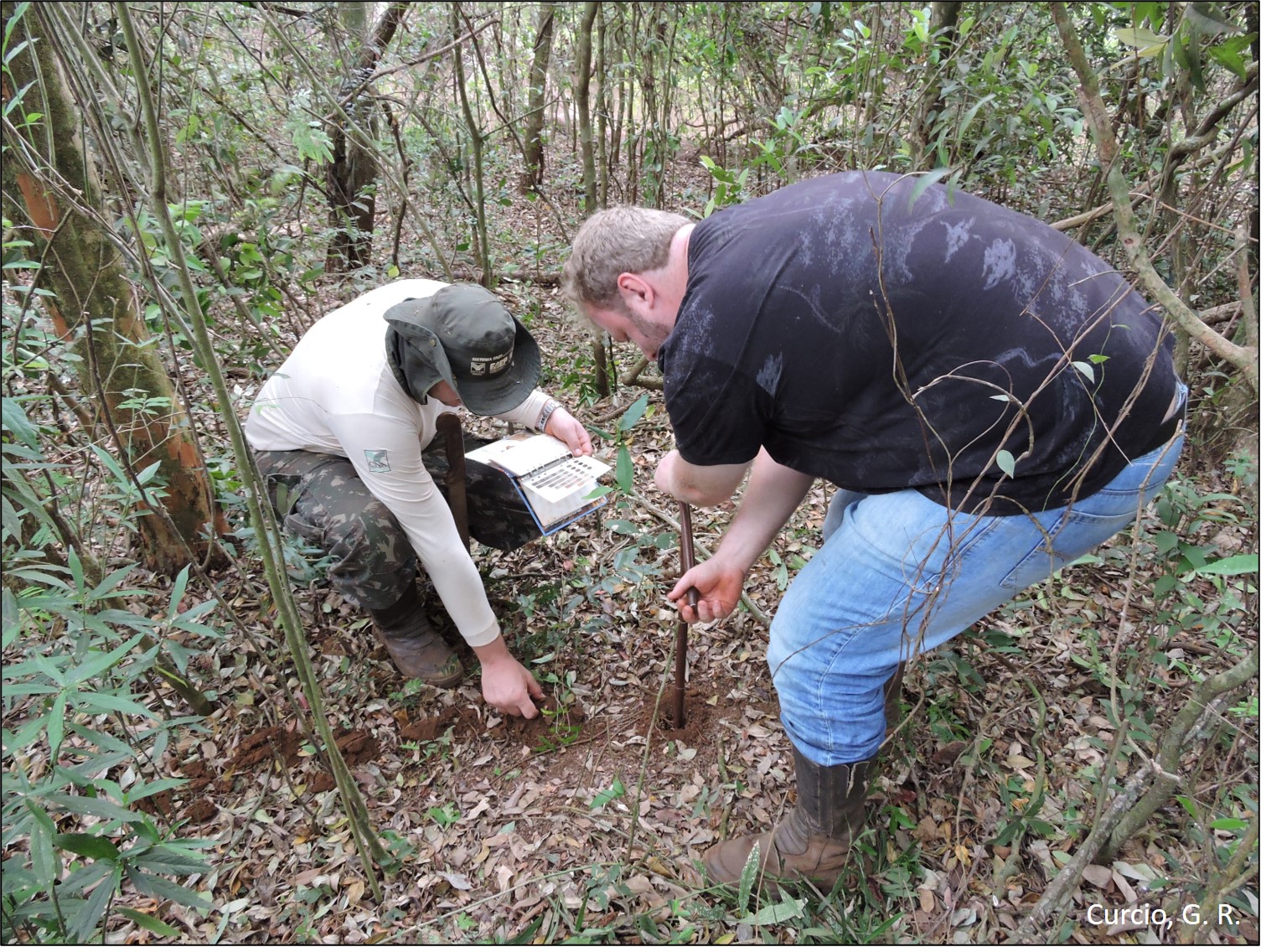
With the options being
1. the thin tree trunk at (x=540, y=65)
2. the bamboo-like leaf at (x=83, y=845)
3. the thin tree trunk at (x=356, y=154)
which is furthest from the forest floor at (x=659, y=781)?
the thin tree trunk at (x=540, y=65)

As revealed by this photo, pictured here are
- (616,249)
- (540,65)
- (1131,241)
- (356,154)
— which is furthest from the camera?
(540,65)

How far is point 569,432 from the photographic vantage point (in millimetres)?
2779

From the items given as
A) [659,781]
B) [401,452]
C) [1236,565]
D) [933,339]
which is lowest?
[659,781]

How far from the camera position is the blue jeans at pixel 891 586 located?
58.3 inches

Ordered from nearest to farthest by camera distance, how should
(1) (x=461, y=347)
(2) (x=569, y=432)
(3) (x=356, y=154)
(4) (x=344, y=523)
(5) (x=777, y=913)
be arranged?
1. (5) (x=777, y=913)
2. (1) (x=461, y=347)
3. (4) (x=344, y=523)
4. (2) (x=569, y=432)
5. (3) (x=356, y=154)

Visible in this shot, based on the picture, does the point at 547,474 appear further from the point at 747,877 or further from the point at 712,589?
the point at 747,877

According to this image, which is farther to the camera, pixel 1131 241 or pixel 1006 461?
pixel 1006 461

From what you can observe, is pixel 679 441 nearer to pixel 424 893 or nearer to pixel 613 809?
pixel 613 809

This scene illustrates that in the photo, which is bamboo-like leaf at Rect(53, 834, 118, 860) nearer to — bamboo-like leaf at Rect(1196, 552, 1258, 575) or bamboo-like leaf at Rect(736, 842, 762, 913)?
bamboo-like leaf at Rect(736, 842, 762, 913)

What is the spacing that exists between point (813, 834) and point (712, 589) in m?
0.66

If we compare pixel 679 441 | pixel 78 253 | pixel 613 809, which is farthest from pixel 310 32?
pixel 613 809

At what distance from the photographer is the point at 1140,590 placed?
2.47 meters

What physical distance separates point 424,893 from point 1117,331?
82.1 inches

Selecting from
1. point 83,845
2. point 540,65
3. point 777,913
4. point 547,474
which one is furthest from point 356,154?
point 777,913
